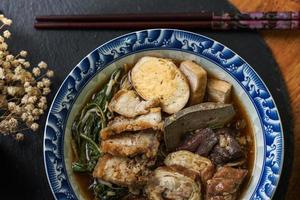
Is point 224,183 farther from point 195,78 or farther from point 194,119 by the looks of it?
point 195,78

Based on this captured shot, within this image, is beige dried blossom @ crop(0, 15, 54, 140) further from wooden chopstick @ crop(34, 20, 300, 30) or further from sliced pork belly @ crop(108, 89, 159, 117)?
wooden chopstick @ crop(34, 20, 300, 30)

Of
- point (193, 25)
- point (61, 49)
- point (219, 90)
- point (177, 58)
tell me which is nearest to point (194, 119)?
point (219, 90)

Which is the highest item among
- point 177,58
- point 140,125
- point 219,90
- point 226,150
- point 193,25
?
point 193,25

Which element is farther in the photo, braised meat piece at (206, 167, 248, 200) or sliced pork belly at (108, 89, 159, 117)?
sliced pork belly at (108, 89, 159, 117)

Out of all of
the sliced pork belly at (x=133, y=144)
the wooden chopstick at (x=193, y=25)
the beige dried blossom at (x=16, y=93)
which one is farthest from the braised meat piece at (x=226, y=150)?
the beige dried blossom at (x=16, y=93)

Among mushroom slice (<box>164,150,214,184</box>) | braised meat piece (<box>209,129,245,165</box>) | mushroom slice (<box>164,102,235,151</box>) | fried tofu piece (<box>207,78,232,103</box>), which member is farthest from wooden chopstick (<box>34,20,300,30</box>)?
mushroom slice (<box>164,150,214,184</box>)

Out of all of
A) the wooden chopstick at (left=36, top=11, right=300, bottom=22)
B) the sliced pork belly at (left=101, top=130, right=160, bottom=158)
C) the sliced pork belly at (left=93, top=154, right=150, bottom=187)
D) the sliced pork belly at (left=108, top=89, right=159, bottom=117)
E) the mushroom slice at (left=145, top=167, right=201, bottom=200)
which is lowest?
the mushroom slice at (left=145, top=167, right=201, bottom=200)

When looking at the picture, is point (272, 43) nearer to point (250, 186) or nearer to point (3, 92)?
point (250, 186)
